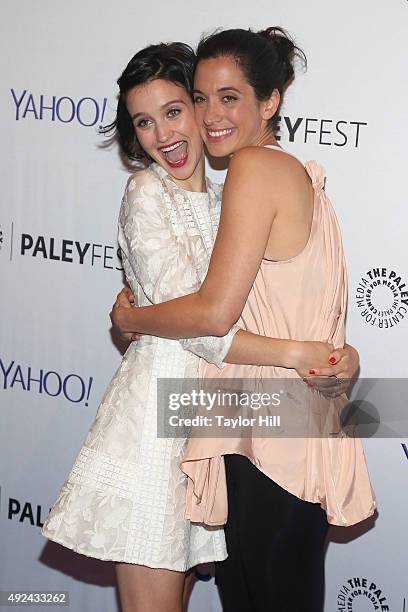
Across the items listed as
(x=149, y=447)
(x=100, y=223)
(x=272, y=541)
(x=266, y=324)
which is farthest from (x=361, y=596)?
(x=100, y=223)

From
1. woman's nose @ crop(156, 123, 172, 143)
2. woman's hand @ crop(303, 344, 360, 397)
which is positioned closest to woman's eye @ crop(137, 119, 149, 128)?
woman's nose @ crop(156, 123, 172, 143)

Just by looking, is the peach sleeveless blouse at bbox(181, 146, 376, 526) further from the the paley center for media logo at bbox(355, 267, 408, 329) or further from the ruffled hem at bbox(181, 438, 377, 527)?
the the paley center for media logo at bbox(355, 267, 408, 329)

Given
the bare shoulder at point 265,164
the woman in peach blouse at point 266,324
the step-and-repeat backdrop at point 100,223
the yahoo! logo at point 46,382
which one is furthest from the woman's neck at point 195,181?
the yahoo! logo at point 46,382

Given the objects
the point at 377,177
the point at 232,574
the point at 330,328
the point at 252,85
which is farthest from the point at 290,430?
the point at 377,177

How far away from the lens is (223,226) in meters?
1.78

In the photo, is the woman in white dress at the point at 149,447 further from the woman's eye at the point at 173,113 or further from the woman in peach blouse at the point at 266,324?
the woman's eye at the point at 173,113

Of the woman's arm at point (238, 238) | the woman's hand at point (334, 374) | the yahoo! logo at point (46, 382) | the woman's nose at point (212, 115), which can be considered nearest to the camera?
the woman's arm at point (238, 238)

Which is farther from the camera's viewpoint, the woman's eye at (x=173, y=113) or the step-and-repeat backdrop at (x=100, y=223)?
the step-and-repeat backdrop at (x=100, y=223)

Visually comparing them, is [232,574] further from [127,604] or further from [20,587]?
[20,587]

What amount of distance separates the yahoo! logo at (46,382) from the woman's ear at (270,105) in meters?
1.29

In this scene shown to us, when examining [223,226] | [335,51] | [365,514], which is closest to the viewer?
[223,226]

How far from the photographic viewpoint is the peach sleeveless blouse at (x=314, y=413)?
1829 millimetres

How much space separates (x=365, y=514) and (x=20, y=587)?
1.63 meters

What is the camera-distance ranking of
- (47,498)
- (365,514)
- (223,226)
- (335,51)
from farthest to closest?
(47,498)
(335,51)
(365,514)
(223,226)
